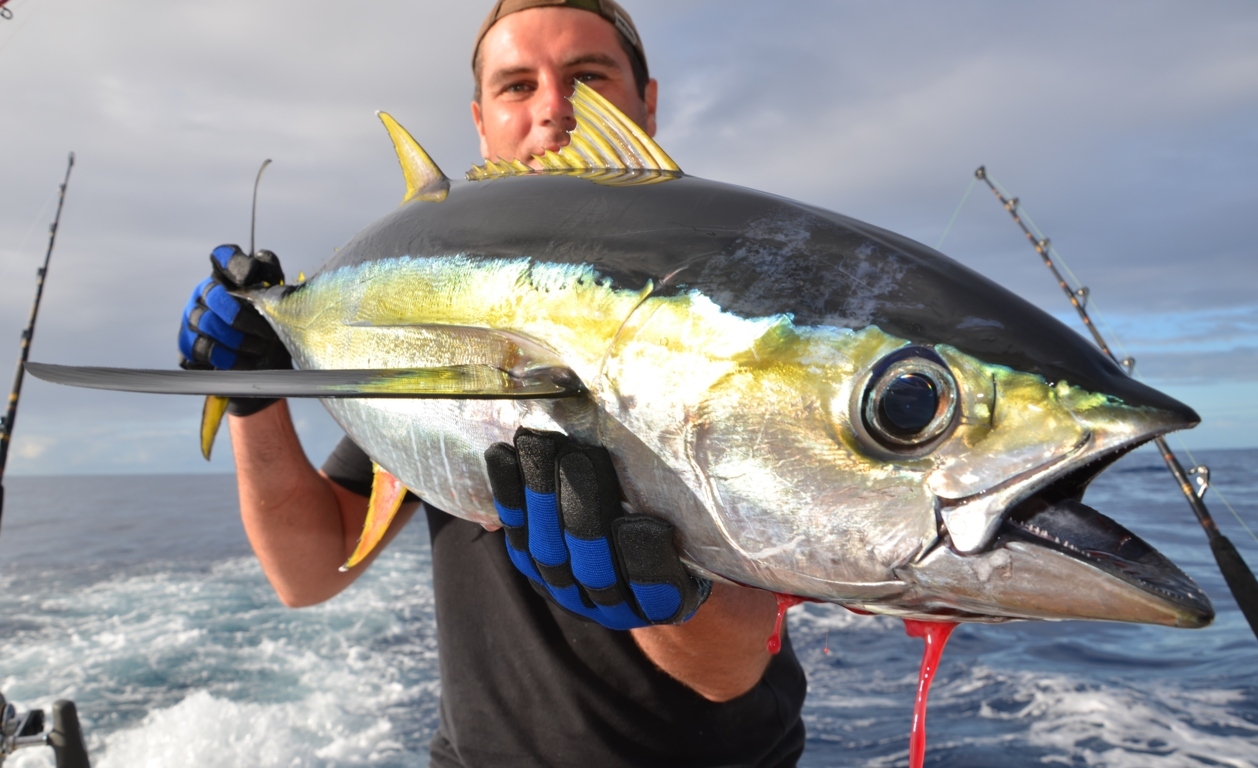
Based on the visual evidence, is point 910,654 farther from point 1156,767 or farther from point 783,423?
point 783,423

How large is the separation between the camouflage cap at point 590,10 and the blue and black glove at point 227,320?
1185mm

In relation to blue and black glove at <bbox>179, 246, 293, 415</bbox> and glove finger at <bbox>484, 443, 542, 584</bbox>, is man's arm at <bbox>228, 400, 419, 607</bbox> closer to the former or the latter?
blue and black glove at <bbox>179, 246, 293, 415</bbox>

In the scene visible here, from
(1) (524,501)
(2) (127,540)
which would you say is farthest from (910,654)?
(2) (127,540)

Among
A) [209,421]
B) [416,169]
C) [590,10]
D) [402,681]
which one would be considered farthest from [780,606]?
[402,681]

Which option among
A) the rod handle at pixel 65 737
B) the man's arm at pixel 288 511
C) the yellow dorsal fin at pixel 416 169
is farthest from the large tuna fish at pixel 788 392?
the rod handle at pixel 65 737

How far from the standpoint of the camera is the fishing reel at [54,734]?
2662 millimetres

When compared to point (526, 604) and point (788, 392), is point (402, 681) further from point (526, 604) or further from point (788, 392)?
point (788, 392)

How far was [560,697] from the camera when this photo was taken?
207cm

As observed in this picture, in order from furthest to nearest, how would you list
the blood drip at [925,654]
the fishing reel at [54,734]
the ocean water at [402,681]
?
1. the ocean water at [402,681]
2. the fishing reel at [54,734]
3. the blood drip at [925,654]

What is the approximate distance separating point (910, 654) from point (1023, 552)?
6.17 meters

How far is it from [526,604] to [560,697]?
0.28 m

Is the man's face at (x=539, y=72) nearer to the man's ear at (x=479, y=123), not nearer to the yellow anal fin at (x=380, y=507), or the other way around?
the man's ear at (x=479, y=123)

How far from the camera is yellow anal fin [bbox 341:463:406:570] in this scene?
6.23 feet

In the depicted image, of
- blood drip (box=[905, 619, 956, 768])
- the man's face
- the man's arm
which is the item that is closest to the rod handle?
the man's arm
